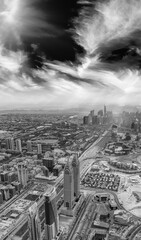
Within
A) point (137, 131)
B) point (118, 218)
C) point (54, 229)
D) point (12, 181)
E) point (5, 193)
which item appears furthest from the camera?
point (137, 131)

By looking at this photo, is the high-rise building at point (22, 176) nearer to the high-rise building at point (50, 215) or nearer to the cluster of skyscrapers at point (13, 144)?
the high-rise building at point (50, 215)

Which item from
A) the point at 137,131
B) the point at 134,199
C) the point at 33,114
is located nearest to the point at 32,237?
the point at 134,199

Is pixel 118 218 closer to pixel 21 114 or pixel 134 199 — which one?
pixel 134 199

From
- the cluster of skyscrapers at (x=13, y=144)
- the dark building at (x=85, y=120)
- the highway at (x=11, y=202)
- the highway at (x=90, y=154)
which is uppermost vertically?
the dark building at (x=85, y=120)

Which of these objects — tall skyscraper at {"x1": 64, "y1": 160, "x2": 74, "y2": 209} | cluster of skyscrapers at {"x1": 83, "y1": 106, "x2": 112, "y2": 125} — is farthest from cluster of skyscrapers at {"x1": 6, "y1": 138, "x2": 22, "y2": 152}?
cluster of skyscrapers at {"x1": 83, "y1": 106, "x2": 112, "y2": 125}

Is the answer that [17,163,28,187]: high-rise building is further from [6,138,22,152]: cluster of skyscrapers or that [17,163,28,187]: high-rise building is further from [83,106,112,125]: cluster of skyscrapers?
[83,106,112,125]: cluster of skyscrapers

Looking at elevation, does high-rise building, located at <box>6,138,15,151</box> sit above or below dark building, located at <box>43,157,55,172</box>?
above

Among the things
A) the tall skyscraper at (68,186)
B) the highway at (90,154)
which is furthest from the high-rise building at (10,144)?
the tall skyscraper at (68,186)

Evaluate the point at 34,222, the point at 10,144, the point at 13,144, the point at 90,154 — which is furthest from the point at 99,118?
the point at 34,222

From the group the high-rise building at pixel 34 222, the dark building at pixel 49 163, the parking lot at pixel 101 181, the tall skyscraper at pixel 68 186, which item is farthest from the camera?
the dark building at pixel 49 163
